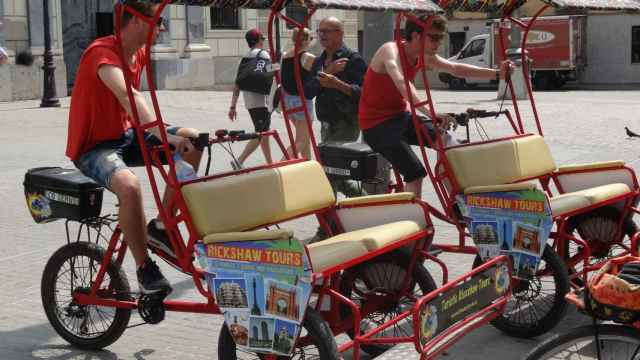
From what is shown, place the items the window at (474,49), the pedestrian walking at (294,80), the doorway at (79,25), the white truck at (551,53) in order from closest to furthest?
the pedestrian walking at (294,80)
the doorway at (79,25)
the white truck at (551,53)
the window at (474,49)

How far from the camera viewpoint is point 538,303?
513cm

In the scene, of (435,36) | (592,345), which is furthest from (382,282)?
(435,36)

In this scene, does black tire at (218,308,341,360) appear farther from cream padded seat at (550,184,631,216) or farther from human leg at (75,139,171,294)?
cream padded seat at (550,184,631,216)

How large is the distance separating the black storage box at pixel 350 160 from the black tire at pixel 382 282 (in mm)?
1697

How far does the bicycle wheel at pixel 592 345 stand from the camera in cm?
314

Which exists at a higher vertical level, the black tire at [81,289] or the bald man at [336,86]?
the bald man at [336,86]

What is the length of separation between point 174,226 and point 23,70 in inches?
786

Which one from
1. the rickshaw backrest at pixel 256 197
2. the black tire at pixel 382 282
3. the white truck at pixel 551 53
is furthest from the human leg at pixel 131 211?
the white truck at pixel 551 53

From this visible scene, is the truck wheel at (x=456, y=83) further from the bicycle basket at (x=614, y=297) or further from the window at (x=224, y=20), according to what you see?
the bicycle basket at (x=614, y=297)

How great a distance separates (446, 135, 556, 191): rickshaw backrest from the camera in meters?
5.41

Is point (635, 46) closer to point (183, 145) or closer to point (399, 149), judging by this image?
point (399, 149)

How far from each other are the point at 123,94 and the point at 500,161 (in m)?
2.28

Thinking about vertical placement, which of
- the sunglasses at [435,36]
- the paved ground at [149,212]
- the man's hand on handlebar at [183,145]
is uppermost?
the sunglasses at [435,36]

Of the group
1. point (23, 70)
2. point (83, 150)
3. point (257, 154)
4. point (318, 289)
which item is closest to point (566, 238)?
point (318, 289)
